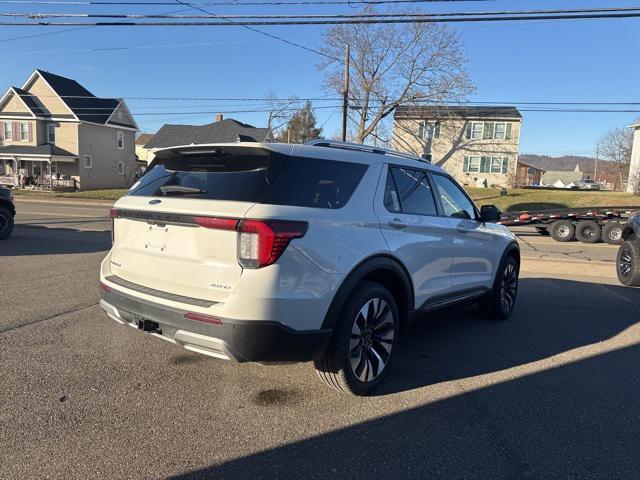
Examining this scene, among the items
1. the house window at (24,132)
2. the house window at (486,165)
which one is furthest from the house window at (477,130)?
the house window at (24,132)

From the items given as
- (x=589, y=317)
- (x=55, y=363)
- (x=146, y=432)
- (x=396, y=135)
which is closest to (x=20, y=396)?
(x=55, y=363)

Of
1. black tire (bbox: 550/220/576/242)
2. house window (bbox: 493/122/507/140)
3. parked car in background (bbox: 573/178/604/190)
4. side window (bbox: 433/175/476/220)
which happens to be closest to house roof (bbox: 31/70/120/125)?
house window (bbox: 493/122/507/140)

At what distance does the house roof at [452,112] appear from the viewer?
41.6 meters

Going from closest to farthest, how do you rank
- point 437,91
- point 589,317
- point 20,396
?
1. point 20,396
2. point 589,317
3. point 437,91

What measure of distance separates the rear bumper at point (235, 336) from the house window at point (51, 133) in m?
44.2

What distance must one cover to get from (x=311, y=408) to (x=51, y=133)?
45.1m

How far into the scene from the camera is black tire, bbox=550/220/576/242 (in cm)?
1829

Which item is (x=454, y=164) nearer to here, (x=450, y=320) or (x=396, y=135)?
(x=396, y=135)

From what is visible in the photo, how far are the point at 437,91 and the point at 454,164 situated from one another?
9.93 m

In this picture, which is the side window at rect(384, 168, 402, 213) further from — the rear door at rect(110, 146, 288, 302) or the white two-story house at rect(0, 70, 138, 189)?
the white two-story house at rect(0, 70, 138, 189)

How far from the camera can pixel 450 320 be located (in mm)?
6141

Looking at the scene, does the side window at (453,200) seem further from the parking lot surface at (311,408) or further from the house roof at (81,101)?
the house roof at (81,101)

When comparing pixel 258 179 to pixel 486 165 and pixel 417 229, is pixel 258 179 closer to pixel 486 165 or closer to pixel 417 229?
pixel 417 229

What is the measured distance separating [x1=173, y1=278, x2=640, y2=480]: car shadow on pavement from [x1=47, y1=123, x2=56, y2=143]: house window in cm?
→ 4359
